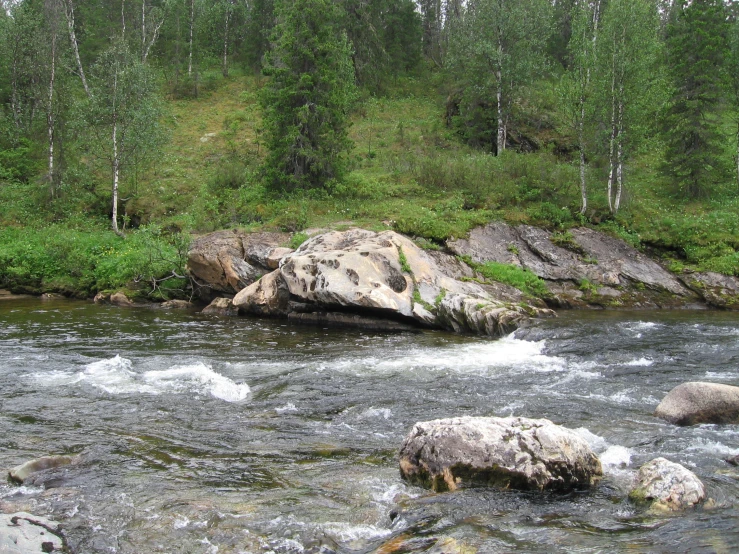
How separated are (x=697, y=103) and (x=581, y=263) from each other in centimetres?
1181

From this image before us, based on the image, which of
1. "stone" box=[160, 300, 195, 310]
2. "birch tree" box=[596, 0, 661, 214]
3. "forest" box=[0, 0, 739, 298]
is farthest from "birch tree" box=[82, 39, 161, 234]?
"birch tree" box=[596, 0, 661, 214]

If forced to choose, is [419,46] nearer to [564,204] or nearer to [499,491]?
[564,204]

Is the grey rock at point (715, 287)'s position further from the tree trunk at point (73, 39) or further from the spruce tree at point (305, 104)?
the tree trunk at point (73, 39)

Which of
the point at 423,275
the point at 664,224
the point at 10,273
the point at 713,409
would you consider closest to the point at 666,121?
the point at 664,224

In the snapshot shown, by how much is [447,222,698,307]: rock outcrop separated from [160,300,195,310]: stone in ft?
32.7

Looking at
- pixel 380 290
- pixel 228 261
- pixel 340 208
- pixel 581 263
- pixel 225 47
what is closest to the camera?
pixel 380 290

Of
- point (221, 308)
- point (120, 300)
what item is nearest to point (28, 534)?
point (221, 308)

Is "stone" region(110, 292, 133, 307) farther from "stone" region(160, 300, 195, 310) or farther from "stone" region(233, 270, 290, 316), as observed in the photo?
"stone" region(233, 270, 290, 316)

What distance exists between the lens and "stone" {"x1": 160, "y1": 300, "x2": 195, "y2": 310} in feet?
72.4

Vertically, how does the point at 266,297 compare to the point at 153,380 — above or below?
above

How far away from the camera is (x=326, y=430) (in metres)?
9.12

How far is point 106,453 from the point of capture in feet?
26.2

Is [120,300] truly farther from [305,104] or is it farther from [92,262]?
[305,104]

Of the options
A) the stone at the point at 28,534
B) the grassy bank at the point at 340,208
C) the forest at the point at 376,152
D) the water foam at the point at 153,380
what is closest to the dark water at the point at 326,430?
the water foam at the point at 153,380
